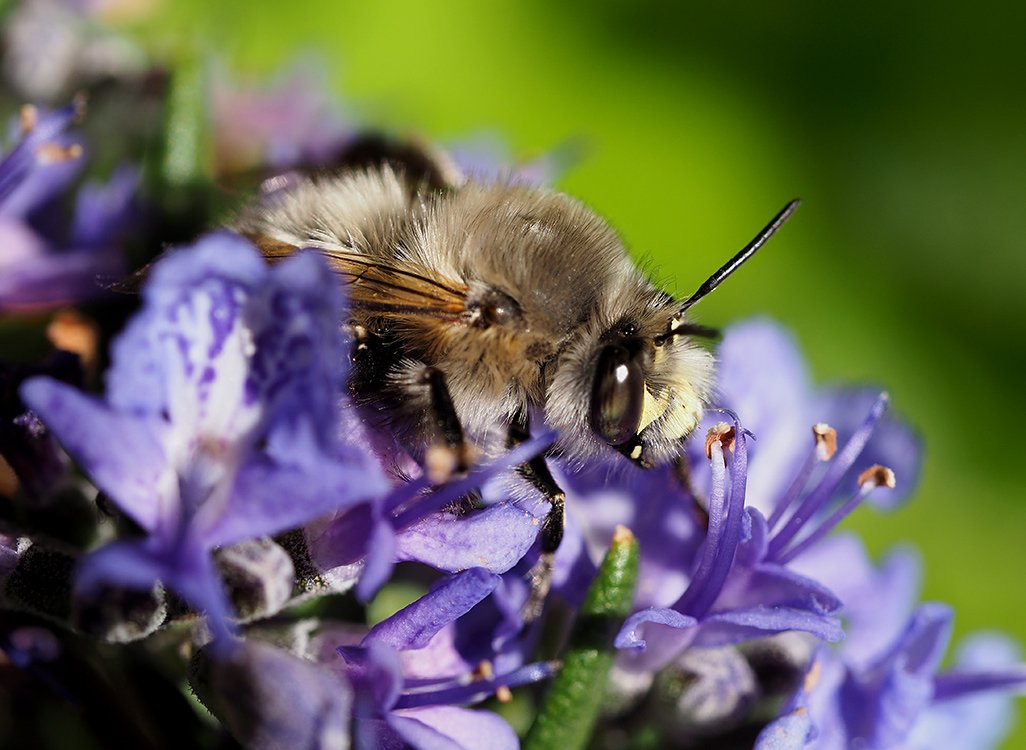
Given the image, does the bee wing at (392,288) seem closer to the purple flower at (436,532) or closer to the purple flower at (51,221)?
the purple flower at (436,532)

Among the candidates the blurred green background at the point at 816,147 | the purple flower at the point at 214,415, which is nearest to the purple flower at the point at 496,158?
the blurred green background at the point at 816,147

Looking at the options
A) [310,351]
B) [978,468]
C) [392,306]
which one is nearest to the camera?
[310,351]

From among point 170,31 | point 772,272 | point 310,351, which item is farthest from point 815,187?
point 310,351

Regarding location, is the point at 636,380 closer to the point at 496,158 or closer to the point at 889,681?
the point at 889,681

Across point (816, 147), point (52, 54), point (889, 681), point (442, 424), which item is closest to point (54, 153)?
point (52, 54)

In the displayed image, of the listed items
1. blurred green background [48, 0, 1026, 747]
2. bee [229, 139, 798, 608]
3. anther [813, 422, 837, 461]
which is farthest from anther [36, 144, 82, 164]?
blurred green background [48, 0, 1026, 747]

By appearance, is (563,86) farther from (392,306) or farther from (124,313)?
(392,306)

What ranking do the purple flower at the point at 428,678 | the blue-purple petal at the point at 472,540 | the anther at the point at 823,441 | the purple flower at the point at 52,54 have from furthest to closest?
the purple flower at the point at 52,54 < the anther at the point at 823,441 < the blue-purple petal at the point at 472,540 < the purple flower at the point at 428,678
